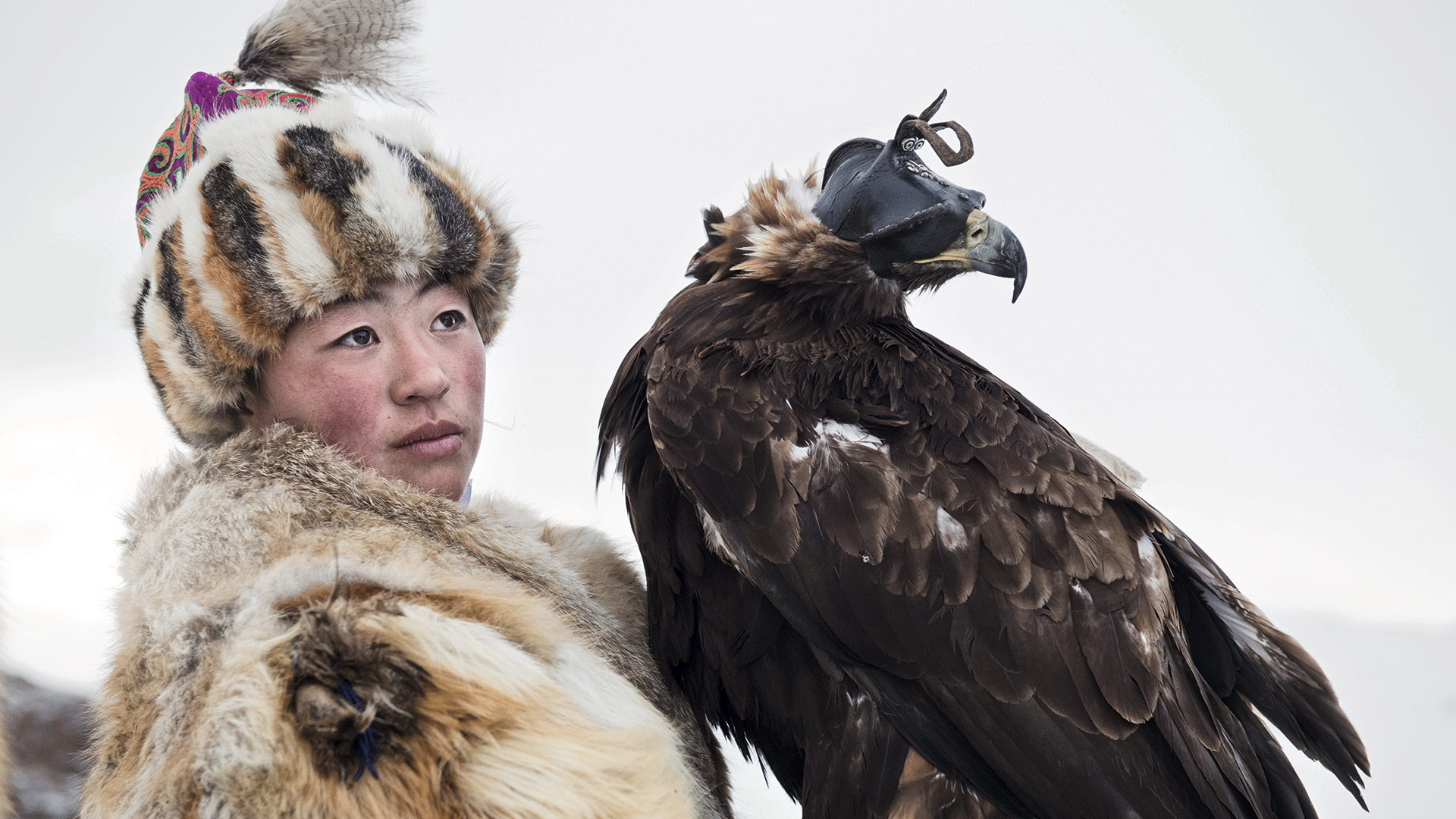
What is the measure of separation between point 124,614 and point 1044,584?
1204 mm

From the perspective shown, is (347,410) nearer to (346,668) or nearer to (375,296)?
(375,296)

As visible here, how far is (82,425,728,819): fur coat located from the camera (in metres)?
1.04

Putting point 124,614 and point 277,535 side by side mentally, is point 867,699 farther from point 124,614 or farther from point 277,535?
point 124,614

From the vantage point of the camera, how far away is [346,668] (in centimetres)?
105

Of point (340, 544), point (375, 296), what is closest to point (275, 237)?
point (375, 296)

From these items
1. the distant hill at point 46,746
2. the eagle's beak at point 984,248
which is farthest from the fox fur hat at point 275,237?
the distant hill at point 46,746

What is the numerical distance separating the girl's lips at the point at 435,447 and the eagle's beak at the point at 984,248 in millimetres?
771

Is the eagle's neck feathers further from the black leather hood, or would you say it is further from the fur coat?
the fur coat

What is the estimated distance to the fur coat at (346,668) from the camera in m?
1.04

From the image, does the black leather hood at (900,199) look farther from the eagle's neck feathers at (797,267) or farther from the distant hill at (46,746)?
the distant hill at (46,746)

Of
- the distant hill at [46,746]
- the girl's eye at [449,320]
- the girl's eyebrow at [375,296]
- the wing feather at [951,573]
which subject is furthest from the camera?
the distant hill at [46,746]

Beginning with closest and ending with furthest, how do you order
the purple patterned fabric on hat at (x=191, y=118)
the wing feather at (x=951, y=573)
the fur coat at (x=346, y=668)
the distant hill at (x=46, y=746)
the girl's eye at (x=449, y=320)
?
the fur coat at (x=346, y=668), the wing feather at (x=951, y=573), the girl's eye at (x=449, y=320), the purple patterned fabric on hat at (x=191, y=118), the distant hill at (x=46, y=746)

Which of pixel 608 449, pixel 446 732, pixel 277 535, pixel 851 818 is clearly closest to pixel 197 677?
pixel 277 535

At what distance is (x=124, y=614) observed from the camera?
50.5 inches
